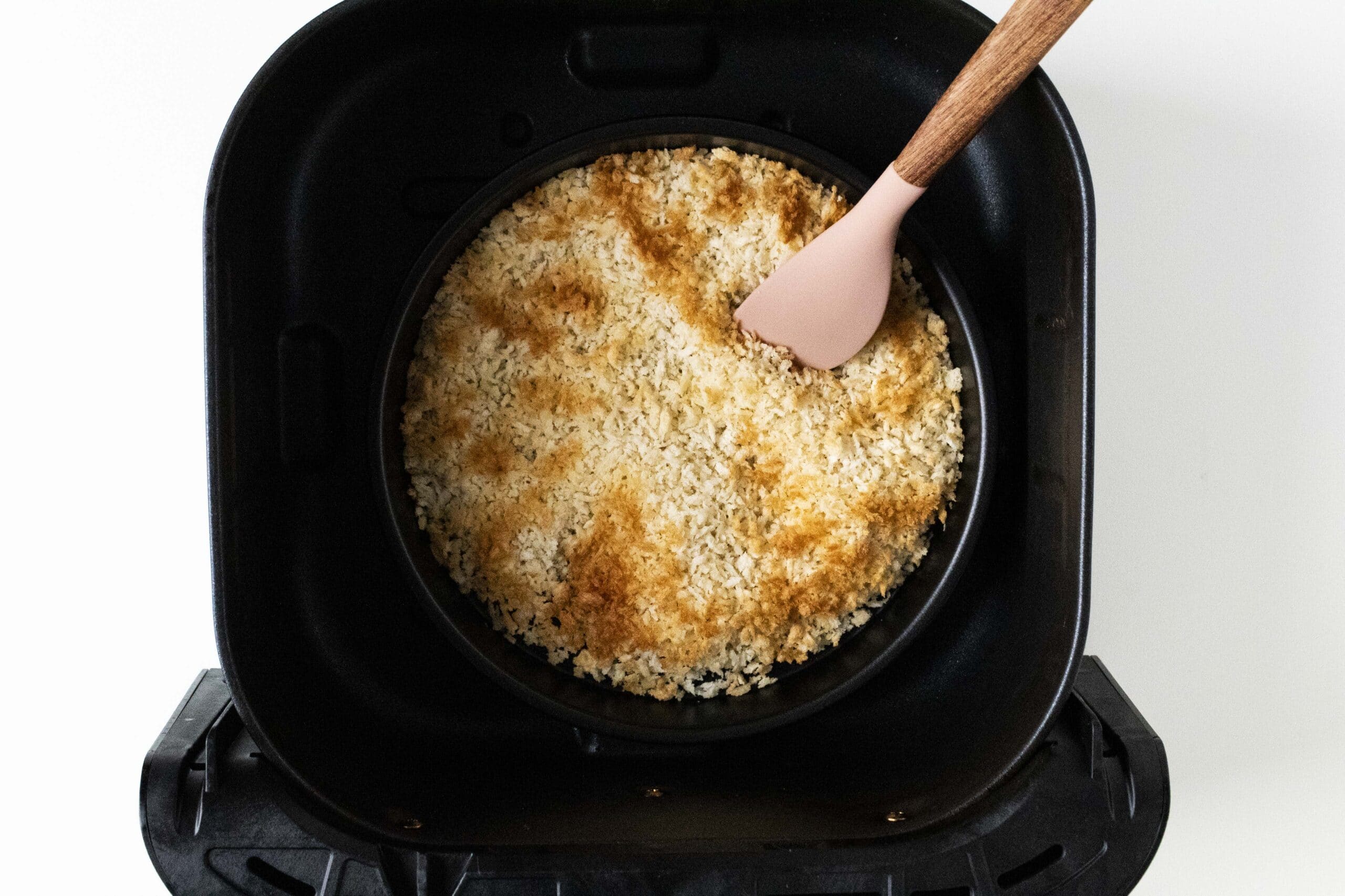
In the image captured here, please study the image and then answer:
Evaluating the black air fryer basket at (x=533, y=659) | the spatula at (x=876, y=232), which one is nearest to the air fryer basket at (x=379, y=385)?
the black air fryer basket at (x=533, y=659)

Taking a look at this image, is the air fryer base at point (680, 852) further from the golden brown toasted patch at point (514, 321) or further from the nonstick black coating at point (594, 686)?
the golden brown toasted patch at point (514, 321)

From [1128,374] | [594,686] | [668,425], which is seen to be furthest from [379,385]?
[1128,374]

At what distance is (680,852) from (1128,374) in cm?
92

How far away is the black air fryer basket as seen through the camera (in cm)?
102

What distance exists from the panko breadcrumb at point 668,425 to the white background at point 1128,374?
0.41 metres

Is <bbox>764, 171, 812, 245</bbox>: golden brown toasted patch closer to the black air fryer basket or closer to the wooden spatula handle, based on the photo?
the black air fryer basket

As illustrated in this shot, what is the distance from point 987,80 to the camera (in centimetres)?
94

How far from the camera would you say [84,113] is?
1267mm

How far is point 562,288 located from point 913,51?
22.1 inches

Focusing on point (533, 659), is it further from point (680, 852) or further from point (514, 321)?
point (514, 321)

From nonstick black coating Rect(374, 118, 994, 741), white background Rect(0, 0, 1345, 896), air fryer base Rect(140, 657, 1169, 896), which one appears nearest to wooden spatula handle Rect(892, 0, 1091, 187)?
nonstick black coating Rect(374, 118, 994, 741)

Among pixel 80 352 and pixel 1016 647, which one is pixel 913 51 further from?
pixel 80 352

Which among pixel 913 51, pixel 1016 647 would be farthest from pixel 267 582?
pixel 913 51

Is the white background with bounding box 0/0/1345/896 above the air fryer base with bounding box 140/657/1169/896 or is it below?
above
